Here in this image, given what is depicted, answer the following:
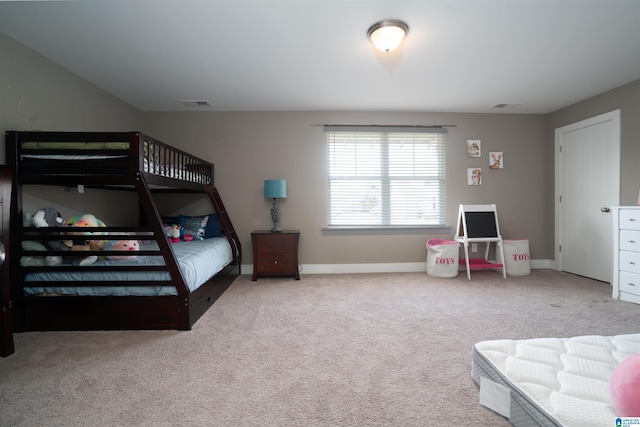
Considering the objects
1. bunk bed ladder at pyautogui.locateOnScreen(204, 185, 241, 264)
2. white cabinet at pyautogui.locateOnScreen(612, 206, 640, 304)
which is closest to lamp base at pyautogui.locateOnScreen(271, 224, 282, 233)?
bunk bed ladder at pyautogui.locateOnScreen(204, 185, 241, 264)

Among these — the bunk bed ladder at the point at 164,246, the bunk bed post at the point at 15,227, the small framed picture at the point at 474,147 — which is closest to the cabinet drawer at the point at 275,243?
the bunk bed ladder at the point at 164,246

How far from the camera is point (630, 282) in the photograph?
110 inches

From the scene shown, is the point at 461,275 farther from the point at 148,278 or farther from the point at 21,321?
the point at 21,321

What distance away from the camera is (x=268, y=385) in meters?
1.51

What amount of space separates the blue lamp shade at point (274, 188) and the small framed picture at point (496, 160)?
2.95m

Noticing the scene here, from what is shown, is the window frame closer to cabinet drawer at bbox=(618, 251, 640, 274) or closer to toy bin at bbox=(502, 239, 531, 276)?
toy bin at bbox=(502, 239, 531, 276)

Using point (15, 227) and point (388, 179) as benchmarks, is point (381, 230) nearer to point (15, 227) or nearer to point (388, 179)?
point (388, 179)

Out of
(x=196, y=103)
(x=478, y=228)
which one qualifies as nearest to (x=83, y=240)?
(x=196, y=103)

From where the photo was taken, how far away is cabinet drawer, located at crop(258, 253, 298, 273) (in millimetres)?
3639

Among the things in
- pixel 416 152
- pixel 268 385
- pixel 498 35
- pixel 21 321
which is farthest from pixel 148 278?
pixel 416 152

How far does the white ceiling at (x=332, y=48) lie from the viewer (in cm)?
192

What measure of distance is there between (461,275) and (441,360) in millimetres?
2382

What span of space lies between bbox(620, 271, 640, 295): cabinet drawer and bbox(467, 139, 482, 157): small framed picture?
2.06 meters

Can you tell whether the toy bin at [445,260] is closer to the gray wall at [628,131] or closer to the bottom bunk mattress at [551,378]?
the gray wall at [628,131]
